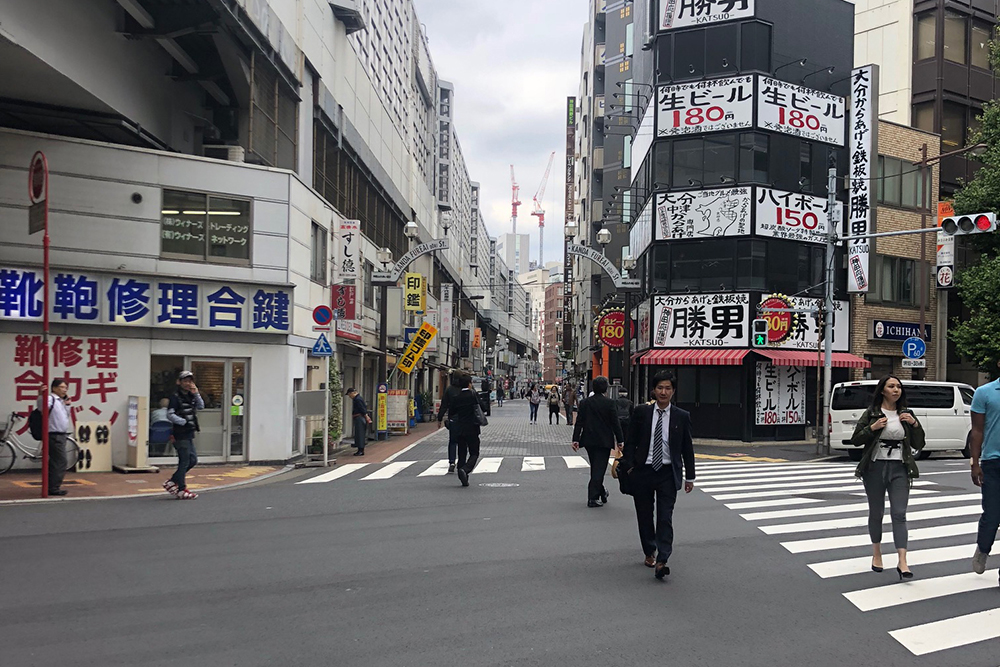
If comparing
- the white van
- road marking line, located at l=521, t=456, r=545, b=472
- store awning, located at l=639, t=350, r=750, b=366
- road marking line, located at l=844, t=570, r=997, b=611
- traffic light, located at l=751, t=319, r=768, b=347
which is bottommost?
road marking line, located at l=521, t=456, r=545, b=472

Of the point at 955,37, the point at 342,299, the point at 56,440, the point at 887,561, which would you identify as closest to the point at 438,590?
the point at 887,561

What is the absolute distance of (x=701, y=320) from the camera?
30.7 meters

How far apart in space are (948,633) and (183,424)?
33.3 ft

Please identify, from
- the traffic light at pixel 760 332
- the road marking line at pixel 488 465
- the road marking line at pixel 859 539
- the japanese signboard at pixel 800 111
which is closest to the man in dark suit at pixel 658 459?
the road marking line at pixel 859 539

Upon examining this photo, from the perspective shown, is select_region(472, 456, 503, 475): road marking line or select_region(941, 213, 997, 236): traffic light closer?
select_region(941, 213, 997, 236): traffic light

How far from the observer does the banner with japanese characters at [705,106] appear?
30.2 meters

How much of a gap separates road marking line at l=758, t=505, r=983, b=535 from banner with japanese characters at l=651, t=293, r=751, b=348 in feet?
58.1

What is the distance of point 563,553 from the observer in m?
8.62

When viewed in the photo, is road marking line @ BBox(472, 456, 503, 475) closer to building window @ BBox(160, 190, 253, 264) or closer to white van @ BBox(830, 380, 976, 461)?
building window @ BBox(160, 190, 253, 264)

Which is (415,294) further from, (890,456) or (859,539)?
(890,456)

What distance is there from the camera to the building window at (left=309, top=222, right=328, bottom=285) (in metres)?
22.4

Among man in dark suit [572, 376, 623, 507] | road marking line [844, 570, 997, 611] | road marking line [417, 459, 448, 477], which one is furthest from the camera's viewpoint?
road marking line [417, 459, 448, 477]

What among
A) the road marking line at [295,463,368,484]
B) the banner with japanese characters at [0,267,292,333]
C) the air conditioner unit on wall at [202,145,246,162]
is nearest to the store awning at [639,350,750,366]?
the road marking line at [295,463,368,484]

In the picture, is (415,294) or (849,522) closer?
(849,522)
